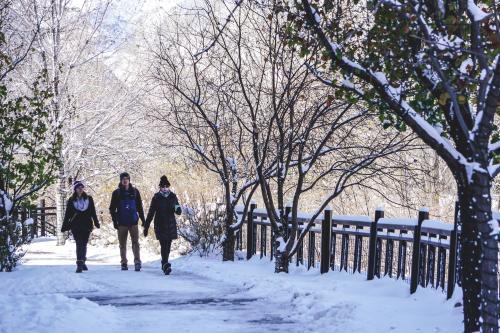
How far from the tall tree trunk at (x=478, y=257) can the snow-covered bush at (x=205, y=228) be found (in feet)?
35.1

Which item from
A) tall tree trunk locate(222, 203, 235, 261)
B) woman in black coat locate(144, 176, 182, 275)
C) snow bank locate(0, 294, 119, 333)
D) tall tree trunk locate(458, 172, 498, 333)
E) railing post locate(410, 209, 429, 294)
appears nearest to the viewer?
tall tree trunk locate(458, 172, 498, 333)

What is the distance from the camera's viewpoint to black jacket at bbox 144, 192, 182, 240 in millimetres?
13164

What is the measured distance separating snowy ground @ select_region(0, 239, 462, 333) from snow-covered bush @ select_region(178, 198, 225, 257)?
417 centimetres

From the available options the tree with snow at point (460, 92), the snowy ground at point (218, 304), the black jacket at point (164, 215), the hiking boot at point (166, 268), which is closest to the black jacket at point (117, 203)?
the black jacket at point (164, 215)

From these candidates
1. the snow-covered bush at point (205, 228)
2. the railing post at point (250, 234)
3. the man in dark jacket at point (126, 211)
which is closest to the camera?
the man in dark jacket at point (126, 211)

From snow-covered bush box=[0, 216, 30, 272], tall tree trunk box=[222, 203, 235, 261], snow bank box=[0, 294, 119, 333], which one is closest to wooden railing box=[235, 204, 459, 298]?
tall tree trunk box=[222, 203, 235, 261]

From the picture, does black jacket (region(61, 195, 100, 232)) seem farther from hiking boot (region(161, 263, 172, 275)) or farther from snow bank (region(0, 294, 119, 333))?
snow bank (region(0, 294, 119, 333))

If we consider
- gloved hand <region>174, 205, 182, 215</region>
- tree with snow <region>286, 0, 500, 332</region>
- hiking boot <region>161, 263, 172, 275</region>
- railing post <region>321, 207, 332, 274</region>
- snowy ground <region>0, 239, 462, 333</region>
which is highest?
tree with snow <region>286, 0, 500, 332</region>

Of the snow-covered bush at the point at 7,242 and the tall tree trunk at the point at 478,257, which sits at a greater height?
the tall tree trunk at the point at 478,257

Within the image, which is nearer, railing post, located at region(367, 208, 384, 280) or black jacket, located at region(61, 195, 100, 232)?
railing post, located at region(367, 208, 384, 280)

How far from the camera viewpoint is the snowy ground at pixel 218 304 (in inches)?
284

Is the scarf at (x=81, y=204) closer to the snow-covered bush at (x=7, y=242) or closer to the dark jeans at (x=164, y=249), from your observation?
the snow-covered bush at (x=7, y=242)

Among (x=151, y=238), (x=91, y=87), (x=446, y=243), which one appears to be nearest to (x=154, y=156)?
(x=91, y=87)

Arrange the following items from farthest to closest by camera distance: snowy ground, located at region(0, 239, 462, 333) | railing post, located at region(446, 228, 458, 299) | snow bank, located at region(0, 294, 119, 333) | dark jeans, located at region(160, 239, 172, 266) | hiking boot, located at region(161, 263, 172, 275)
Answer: dark jeans, located at region(160, 239, 172, 266) → hiking boot, located at region(161, 263, 172, 275) → railing post, located at region(446, 228, 458, 299) → snowy ground, located at region(0, 239, 462, 333) → snow bank, located at region(0, 294, 119, 333)
